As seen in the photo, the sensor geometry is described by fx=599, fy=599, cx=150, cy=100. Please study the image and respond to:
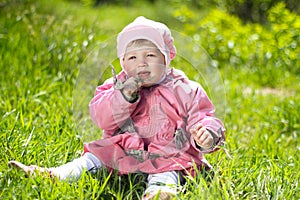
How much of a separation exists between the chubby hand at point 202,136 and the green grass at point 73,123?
0.42ft

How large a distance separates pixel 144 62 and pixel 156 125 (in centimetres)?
30

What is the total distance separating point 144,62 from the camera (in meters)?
2.69

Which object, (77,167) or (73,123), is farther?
(73,123)

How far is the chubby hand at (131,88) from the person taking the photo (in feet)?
8.75

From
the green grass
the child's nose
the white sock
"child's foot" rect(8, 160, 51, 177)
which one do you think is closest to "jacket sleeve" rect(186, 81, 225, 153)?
the green grass

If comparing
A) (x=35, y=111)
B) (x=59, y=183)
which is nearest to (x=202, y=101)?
(x=59, y=183)

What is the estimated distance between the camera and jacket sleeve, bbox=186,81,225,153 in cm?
269

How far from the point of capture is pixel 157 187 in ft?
8.37

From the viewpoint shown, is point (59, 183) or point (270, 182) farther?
point (270, 182)

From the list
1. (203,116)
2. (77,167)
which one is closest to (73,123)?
(77,167)

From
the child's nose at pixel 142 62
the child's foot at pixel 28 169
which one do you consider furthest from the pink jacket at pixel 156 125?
the child's foot at pixel 28 169

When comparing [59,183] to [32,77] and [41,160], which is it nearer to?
[41,160]

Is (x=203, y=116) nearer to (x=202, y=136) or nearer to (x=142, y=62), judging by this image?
(x=202, y=136)

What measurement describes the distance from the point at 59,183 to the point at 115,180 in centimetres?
28
